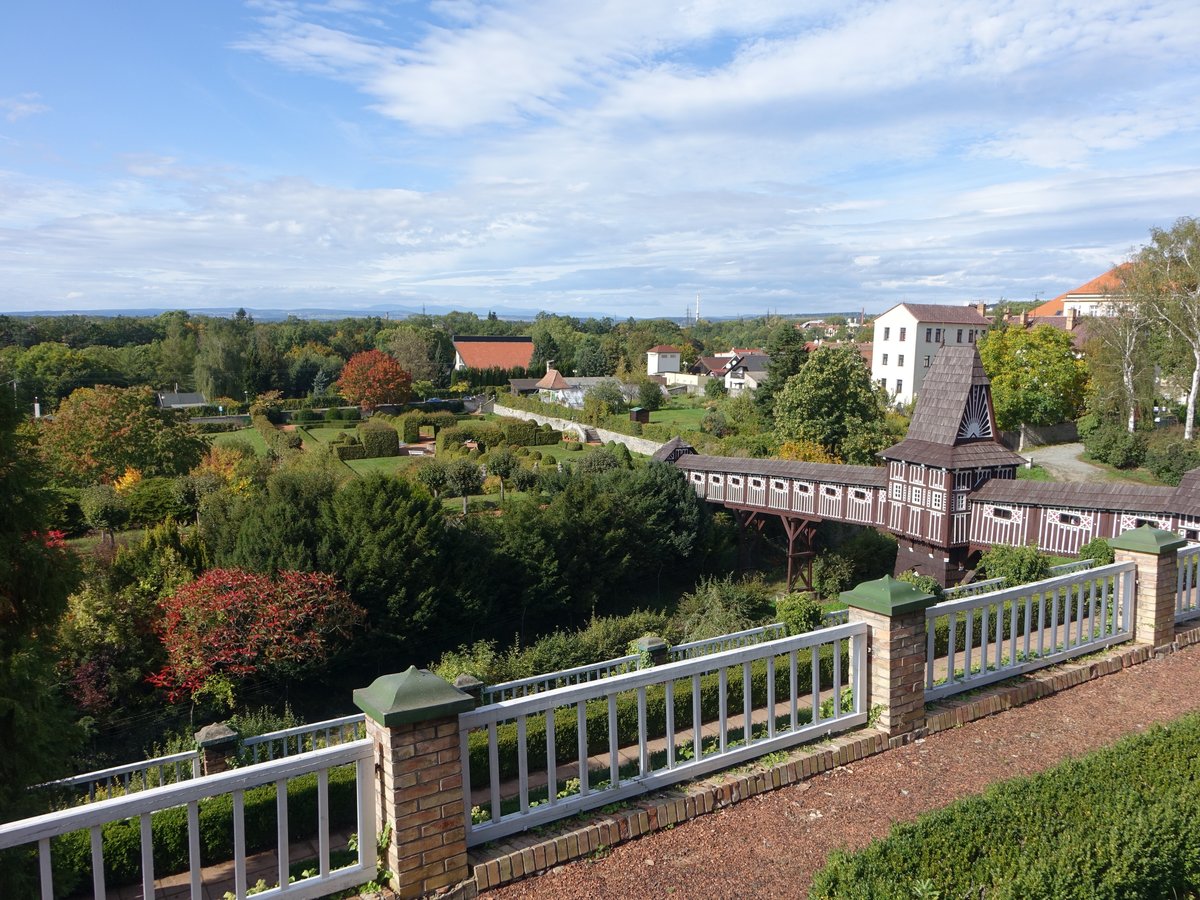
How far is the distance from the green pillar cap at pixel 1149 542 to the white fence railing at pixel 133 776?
814 centimetres

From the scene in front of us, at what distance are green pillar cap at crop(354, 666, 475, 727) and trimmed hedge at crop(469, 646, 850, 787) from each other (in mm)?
5113

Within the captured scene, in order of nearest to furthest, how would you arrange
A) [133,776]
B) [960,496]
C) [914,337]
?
1. [133,776]
2. [960,496]
3. [914,337]

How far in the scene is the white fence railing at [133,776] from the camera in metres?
7.25

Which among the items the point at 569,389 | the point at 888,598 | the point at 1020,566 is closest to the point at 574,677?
the point at 888,598

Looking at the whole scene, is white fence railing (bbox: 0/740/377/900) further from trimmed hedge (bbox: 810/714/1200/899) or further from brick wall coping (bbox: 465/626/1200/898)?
trimmed hedge (bbox: 810/714/1200/899)

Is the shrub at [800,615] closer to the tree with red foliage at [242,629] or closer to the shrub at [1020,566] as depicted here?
the shrub at [1020,566]

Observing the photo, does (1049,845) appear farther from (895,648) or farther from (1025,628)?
(1025,628)

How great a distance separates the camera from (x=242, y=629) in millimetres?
13617

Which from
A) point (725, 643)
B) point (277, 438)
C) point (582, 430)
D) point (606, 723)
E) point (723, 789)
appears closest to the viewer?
point (723, 789)

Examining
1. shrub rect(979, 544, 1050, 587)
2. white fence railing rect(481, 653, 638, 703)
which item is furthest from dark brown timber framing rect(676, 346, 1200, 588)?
white fence railing rect(481, 653, 638, 703)

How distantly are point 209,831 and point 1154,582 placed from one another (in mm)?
8689

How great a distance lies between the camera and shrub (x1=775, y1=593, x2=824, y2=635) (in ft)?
39.8

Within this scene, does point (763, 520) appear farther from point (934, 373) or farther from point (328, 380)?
point (328, 380)

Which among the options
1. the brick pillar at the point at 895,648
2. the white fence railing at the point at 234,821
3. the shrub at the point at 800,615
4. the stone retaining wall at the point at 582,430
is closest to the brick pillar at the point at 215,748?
the white fence railing at the point at 234,821
